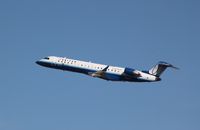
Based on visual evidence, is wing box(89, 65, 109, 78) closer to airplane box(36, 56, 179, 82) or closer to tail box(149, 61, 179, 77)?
airplane box(36, 56, 179, 82)

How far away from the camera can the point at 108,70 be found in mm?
112500

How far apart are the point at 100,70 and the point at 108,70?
1.77 m

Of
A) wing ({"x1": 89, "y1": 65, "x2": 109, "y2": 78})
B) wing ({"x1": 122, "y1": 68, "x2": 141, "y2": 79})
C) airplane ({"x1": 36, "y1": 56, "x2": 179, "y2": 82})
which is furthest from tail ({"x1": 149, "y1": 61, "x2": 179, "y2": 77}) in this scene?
wing ({"x1": 89, "y1": 65, "x2": 109, "y2": 78})

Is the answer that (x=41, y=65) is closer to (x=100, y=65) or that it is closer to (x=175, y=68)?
(x=100, y=65)

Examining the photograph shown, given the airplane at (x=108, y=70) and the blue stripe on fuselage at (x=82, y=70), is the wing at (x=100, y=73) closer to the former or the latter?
the airplane at (x=108, y=70)

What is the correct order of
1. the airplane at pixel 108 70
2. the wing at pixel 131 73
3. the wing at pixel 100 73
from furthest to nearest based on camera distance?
the wing at pixel 100 73 < the airplane at pixel 108 70 < the wing at pixel 131 73

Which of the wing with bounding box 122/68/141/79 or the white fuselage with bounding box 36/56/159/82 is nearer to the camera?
the wing with bounding box 122/68/141/79

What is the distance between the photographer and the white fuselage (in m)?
108

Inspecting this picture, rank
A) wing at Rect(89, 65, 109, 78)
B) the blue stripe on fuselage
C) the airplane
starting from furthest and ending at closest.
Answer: the blue stripe on fuselage
wing at Rect(89, 65, 109, 78)
the airplane

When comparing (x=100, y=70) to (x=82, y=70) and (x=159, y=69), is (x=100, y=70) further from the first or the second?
(x=159, y=69)

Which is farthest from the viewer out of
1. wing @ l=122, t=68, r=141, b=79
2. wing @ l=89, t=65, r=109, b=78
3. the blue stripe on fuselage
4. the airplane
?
the blue stripe on fuselage

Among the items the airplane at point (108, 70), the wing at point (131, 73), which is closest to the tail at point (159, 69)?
the airplane at point (108, 70)

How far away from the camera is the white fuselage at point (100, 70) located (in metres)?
108

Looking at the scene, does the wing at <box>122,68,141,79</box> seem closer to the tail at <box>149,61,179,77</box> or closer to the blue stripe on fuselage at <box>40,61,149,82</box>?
the blue stripe on fuselage at <box>40,61,149,82</box>
